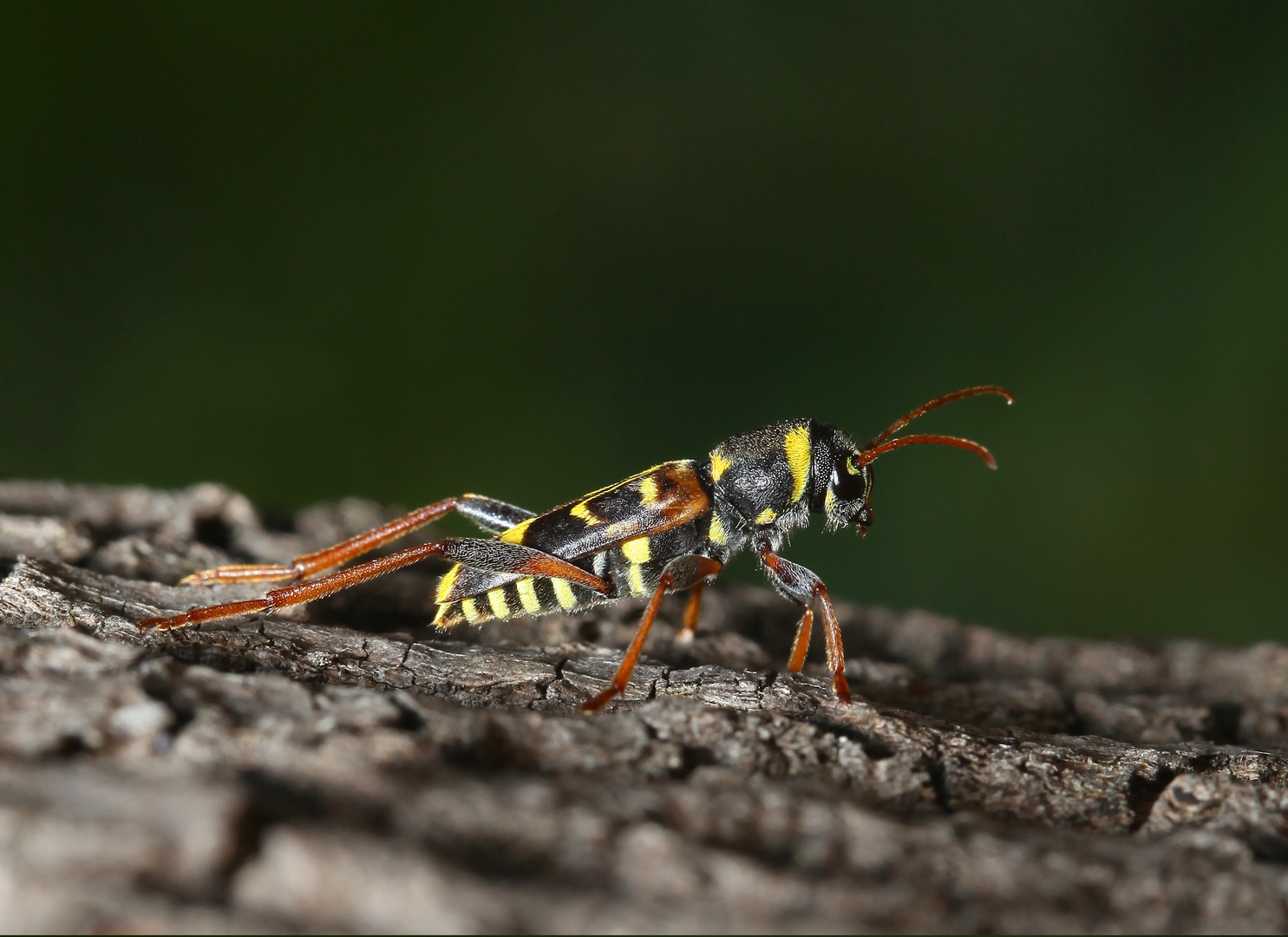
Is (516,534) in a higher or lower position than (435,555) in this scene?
higher

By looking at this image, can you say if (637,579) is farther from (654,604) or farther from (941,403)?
(941,403)

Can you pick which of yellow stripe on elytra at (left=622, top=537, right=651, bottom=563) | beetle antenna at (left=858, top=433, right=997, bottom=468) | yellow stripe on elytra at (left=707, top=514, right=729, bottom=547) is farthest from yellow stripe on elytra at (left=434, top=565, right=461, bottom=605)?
beetle antenna at (left=858, top=433, right=997, bottom=468)

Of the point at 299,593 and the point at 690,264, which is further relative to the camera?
the point at 690,264

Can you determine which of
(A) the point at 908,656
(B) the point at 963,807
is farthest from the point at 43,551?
(A) the point at 908,656

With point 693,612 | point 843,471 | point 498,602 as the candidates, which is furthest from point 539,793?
point 843,471

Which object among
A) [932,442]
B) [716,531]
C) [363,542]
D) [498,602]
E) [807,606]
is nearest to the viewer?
[363,542]

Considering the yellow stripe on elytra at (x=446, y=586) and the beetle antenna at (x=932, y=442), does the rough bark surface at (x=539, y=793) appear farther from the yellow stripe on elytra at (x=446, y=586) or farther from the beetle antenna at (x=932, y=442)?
the beetle antenna at (x=932, y=442)

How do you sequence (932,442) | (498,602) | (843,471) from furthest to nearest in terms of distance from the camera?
(843,471)
(932,442)
(498,602)

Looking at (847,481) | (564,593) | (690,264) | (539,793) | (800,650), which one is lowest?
(539,793)
